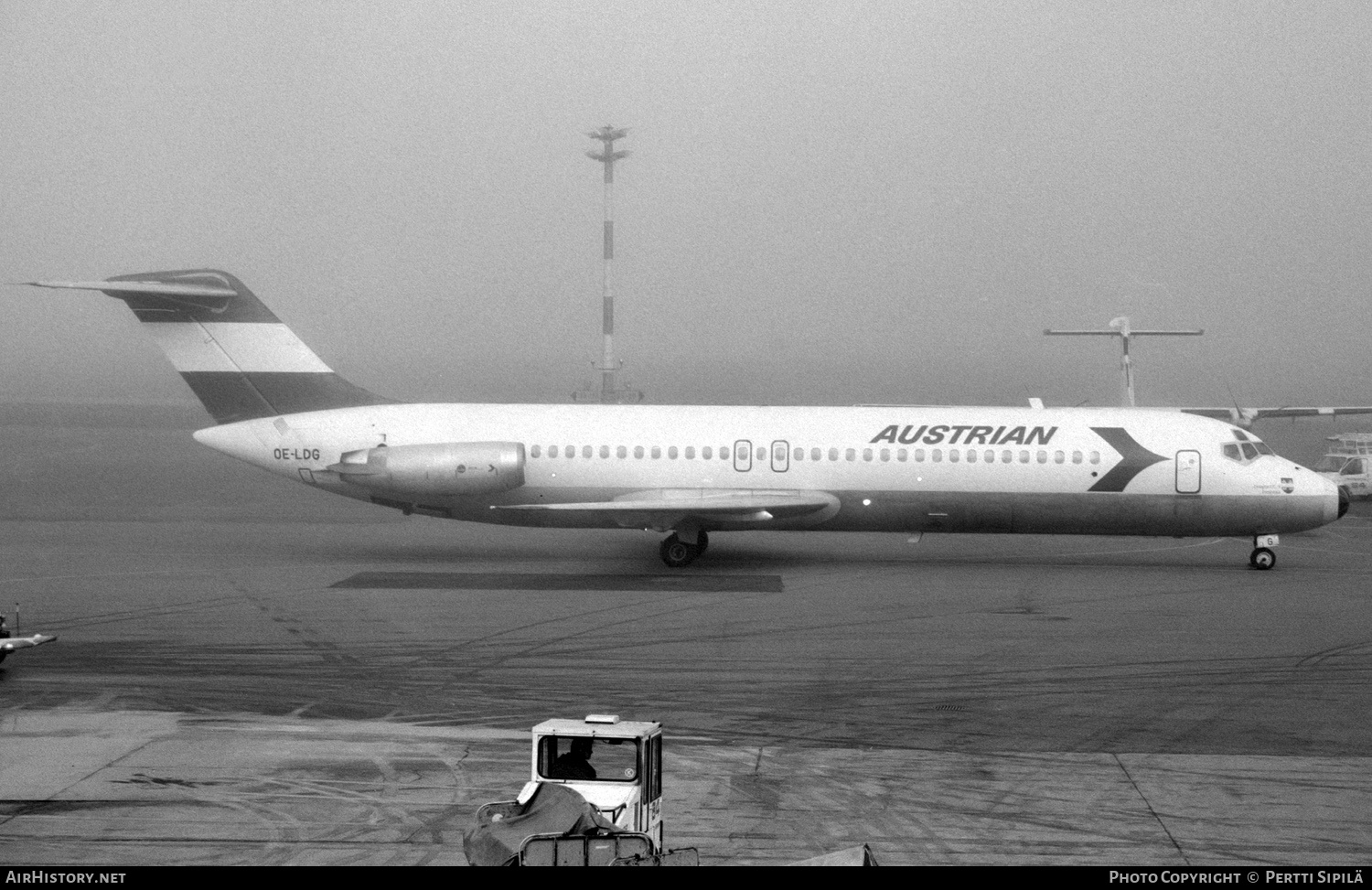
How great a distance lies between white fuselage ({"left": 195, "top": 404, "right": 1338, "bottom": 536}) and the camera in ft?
85.1

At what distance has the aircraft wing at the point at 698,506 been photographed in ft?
82.3

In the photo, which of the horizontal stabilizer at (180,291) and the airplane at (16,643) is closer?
the airplane at (16,643)

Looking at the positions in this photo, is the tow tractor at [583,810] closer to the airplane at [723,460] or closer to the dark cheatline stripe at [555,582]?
the dark cheatline stripe at [555,582]

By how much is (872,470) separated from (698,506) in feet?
12.2

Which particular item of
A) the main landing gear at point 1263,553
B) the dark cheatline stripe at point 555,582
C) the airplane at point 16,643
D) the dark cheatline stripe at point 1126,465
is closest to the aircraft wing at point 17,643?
the airplane at point 16,643

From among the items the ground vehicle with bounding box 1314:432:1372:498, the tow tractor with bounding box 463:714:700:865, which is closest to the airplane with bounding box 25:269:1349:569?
the tow tractor with bounding box 463:714:700:865

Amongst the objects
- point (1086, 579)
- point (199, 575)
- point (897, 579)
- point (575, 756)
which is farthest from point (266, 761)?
point (1086, 579)

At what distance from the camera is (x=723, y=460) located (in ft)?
85.9

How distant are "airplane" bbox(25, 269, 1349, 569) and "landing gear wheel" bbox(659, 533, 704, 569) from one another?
4 centimetres

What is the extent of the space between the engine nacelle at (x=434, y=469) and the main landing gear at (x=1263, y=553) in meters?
15.0

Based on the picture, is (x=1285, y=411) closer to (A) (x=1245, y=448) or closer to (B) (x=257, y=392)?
(A) (x=1245, y=448)

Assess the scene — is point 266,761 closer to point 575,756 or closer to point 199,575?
point 575,756

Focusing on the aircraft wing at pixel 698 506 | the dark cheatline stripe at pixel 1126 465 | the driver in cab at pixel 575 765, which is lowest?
the driver in cab at pixel 575 765

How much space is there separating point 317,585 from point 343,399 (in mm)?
5324
